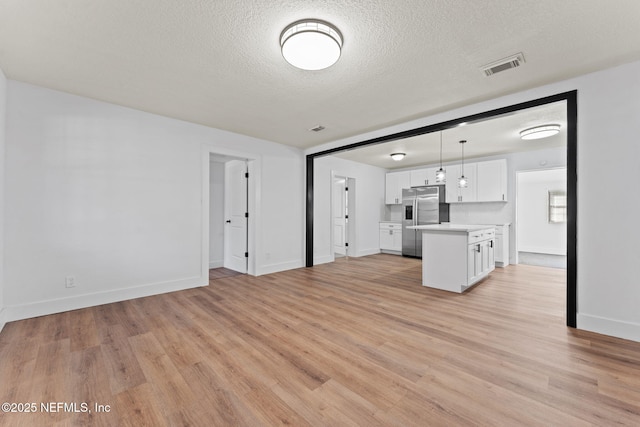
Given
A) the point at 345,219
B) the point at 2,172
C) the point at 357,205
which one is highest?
the point at 2,172

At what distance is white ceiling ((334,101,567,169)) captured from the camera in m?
3.63

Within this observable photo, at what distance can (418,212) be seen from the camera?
6.91 meters

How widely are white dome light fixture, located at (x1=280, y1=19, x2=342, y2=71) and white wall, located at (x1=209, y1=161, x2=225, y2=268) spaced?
4.26 meters

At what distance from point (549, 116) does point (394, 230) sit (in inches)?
167

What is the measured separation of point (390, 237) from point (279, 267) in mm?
3587

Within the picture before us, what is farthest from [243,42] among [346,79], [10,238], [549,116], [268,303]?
[549,116]

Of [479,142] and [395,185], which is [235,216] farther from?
[479,142]

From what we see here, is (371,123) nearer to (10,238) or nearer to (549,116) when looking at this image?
(549,116)

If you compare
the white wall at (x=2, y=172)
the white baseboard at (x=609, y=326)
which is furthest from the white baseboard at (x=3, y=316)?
the white baseboard at (x=609, y=326)

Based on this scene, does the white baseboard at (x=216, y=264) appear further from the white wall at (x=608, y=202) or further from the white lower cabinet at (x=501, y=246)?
the white lower cabinet at (x=501, y=246)

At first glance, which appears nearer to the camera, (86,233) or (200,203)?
(86,233)

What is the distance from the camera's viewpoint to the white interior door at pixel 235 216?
16.5 feet

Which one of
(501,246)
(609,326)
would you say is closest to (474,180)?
(501,246)

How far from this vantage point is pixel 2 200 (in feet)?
8.62
